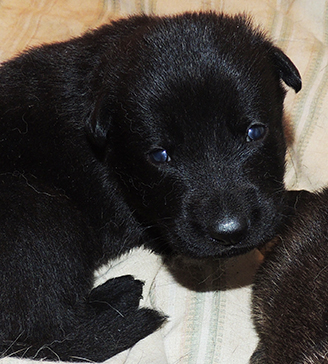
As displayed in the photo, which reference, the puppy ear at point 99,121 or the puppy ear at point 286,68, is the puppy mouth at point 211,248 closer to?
Result: the puppy ear at point 99,121

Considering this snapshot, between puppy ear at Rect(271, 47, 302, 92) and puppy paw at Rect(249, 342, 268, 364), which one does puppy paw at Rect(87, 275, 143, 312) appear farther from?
puppy ear at Rect(271, 47, 302, 92)

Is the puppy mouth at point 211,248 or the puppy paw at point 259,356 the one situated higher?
the puppy mouth at point 211,248

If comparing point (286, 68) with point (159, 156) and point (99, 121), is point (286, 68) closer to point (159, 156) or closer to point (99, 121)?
point (159, 156)

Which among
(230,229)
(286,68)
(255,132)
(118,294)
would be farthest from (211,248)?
(286,68)

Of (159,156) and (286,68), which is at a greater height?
(286,68)

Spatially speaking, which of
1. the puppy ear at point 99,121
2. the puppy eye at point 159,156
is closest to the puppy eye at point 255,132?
the puppy eye at point 159,156

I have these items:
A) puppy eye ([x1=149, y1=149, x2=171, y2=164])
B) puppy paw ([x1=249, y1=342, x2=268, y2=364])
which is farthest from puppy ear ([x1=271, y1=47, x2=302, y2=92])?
puppy paw ([x1=249, y1=342, x2=268, y2=364])

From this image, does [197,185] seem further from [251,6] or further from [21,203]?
[251,6]
